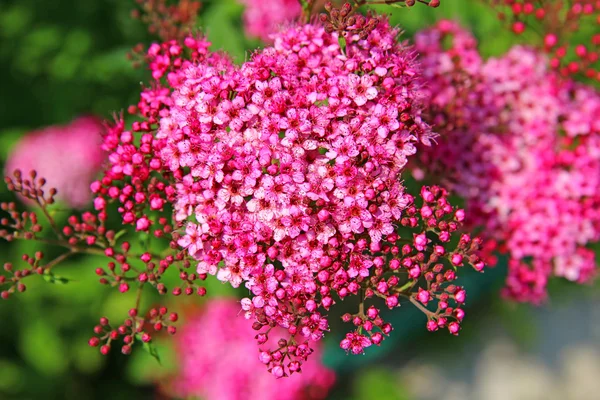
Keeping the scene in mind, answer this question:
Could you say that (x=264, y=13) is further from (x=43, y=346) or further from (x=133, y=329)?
(x=43, y=346)

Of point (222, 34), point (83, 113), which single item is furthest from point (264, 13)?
point (83, 113)

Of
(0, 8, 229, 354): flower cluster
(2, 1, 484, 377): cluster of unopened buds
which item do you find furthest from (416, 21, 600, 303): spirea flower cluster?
(0, 8, 229, 354): flower cluster

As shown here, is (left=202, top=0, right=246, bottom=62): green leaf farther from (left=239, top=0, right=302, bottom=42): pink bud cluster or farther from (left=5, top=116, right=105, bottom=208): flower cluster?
(left=5, top=116, right=105, bottom=208): flower cluster

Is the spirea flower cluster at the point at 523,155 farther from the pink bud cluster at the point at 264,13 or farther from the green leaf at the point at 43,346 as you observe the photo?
the green leaf at the point at 43,346

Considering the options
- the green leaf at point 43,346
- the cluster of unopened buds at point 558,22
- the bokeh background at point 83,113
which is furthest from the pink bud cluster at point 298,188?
the green leaf at point 43,346

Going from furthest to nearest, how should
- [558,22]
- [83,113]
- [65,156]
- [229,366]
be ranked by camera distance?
1. [83,113]
2. [65,156]
3. [229,366]
4. [558,22]

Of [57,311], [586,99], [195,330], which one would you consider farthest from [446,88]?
[57,311]
